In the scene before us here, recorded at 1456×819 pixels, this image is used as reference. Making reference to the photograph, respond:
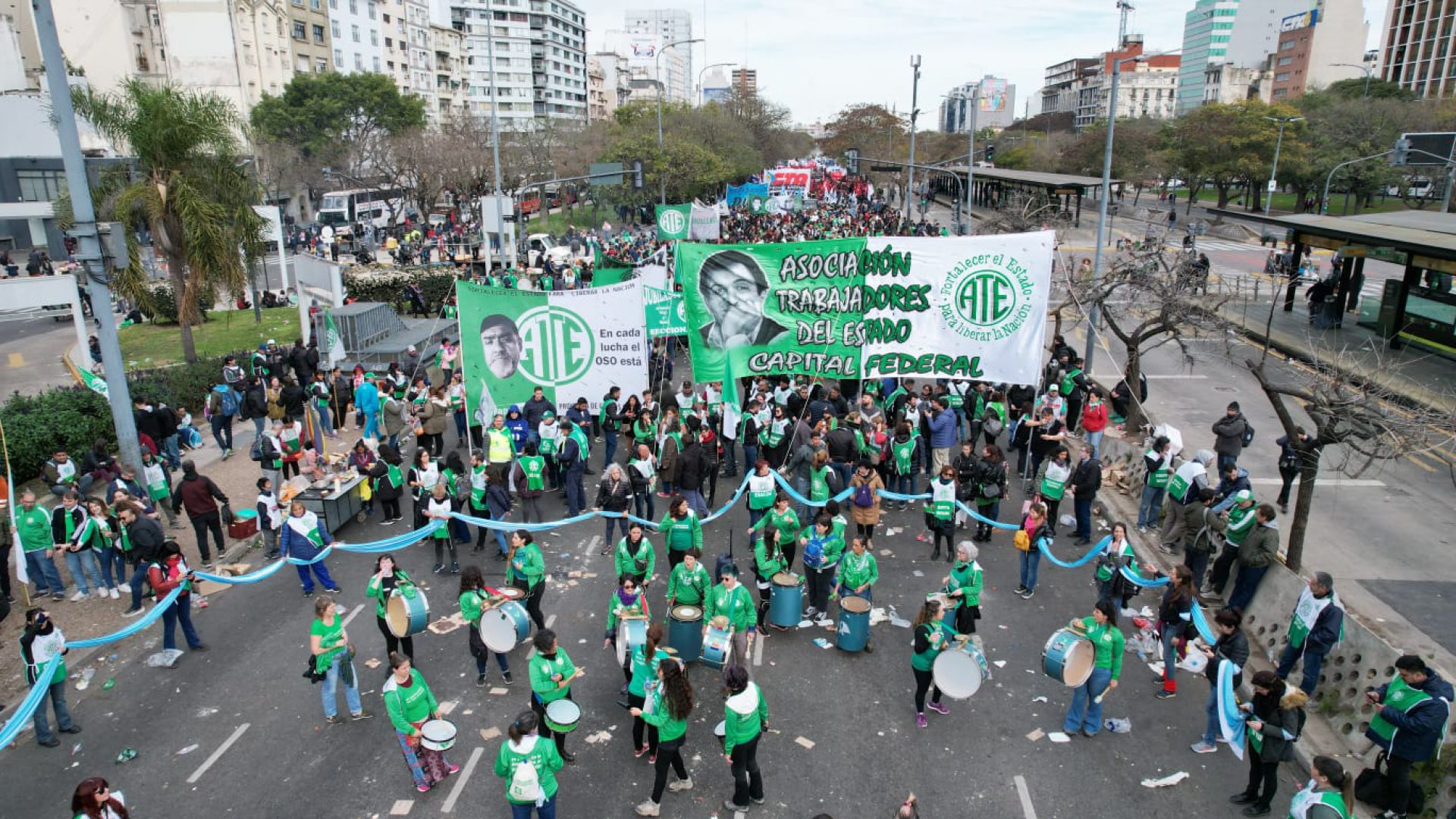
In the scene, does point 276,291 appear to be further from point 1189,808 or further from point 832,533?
point 1189,808

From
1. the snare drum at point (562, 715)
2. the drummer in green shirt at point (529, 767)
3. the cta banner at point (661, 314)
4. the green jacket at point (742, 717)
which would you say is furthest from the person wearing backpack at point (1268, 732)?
the cta banner at point (661, 314)

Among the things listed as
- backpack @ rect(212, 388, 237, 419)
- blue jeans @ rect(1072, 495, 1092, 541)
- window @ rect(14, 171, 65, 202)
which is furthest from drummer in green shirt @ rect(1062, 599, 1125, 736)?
window @ rect(14, 171, 65, 202)

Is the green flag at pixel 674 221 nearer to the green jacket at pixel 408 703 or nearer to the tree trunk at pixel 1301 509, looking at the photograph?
the tree trunk at pixel 1301 509

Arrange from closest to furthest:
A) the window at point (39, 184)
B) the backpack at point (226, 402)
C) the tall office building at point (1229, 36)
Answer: the backpack at point (226, 402) < the window at point (39, 184) < the tall office building at point (1229, 36)

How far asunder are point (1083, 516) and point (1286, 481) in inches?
148

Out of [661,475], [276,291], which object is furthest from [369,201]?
[661,475]

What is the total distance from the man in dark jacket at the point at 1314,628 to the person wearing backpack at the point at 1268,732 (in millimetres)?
1506

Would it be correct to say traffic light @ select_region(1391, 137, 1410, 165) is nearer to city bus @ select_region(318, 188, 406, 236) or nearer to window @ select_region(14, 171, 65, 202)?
city bus @ select_region(318, 188, 406, 236)

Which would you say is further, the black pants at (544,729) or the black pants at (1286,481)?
the black pants at (1286,481)

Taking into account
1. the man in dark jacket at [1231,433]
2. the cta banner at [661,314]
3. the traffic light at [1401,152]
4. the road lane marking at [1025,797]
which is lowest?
the road lane marking at [1025,797]

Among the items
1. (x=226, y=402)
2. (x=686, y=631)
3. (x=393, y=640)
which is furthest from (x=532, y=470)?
(x=226, y=402)

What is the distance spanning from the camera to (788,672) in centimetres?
977

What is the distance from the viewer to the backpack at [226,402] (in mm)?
17031

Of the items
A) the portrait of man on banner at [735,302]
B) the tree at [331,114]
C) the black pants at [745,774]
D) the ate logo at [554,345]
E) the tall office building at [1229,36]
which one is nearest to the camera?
the black pants at [745,774]
